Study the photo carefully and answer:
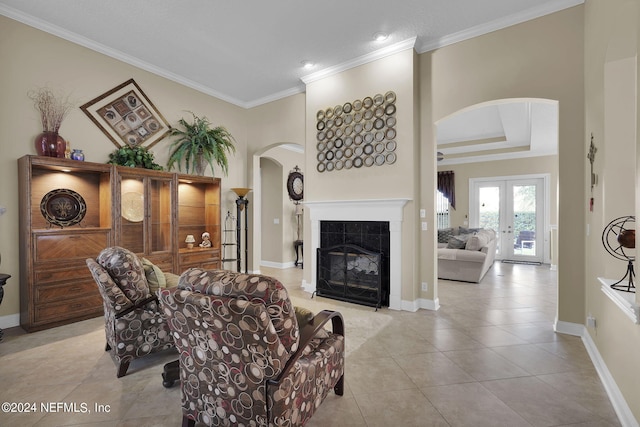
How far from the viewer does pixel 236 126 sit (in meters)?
5.64

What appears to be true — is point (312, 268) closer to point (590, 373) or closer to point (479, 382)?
point (479, 382)

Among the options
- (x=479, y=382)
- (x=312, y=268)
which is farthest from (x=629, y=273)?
(x=312, y=268)

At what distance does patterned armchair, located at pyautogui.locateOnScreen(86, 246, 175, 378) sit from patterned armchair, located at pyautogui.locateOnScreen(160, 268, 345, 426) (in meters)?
0.93

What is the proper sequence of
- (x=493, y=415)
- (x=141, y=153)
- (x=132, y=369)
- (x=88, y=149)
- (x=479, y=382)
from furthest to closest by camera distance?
(x=141, y=153), (x=88, y=149), (x=132, y=369), (x=479, y=382), (x=493, y=415)

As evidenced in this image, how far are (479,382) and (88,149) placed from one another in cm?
483

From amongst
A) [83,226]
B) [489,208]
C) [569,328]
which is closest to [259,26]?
[83,226]

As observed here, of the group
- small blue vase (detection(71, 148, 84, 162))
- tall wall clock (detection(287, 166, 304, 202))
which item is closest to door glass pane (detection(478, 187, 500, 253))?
tall wall clock (detection(287, 166, 304, 202))

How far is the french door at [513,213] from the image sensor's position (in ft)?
25.5

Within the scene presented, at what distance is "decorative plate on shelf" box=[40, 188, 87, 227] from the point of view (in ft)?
11.1

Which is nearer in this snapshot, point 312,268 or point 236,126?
point 312,268

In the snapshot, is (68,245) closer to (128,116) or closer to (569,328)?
(128,116)

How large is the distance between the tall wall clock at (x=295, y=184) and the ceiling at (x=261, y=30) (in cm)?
274

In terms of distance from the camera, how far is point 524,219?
313 inches

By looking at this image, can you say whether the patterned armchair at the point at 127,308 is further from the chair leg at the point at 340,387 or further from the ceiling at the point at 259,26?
the ceiling at the point at 259,26
